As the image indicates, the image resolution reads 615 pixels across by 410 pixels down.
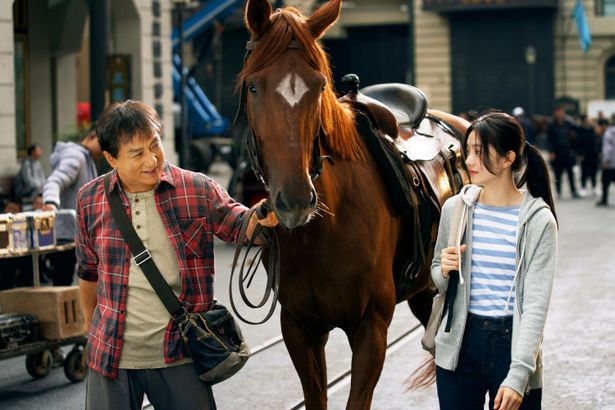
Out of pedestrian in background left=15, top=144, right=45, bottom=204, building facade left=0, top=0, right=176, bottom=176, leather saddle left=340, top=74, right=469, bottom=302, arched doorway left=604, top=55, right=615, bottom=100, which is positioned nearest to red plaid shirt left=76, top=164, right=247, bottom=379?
leather saddle left=340, top=74, right=469, bottom=302

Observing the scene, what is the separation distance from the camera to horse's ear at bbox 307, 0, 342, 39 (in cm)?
492

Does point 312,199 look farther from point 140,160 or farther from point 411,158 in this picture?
point 411,158

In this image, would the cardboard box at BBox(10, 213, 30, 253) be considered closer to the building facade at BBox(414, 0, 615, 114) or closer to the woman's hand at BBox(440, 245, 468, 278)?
the woman's hand at BBox(440, 245, 468, 278)

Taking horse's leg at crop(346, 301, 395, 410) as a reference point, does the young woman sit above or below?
above

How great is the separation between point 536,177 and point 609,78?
4453 cm

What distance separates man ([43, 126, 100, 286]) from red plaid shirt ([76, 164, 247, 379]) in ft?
16.5

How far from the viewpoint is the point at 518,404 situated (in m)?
4.16

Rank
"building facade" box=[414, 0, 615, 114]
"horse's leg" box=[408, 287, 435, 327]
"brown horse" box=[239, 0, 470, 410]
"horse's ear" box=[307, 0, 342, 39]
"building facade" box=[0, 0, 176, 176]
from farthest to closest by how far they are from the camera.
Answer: "building facade" box=[414, 0, 615, 114] → "building facade" box=[0, 0, 176, 176] → "horse's leg" box=[408, 287, 435, 327] → "horse's ear" box=[307, 0, 342, 39] → "brown horse" box=[239, 0, 470, 410]

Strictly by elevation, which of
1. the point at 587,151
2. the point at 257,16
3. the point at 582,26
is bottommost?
the point at 587,151

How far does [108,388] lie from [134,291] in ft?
1.26

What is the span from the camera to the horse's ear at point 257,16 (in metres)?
4.79

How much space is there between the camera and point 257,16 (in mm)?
4836

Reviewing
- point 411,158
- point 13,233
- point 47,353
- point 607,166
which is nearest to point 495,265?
point 411,158

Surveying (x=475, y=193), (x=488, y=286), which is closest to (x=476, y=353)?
(x=488, y=286)
